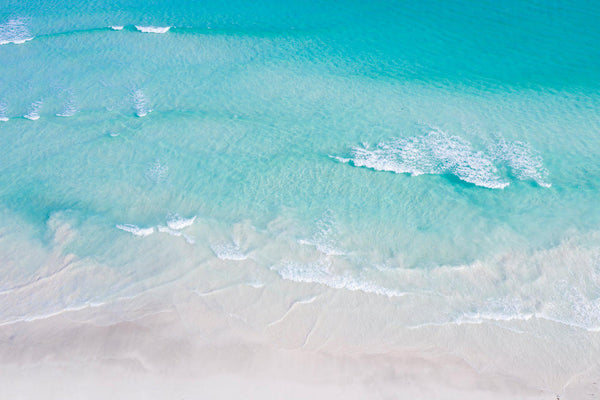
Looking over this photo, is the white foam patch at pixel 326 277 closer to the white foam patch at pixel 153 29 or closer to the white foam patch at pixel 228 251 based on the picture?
the white foam patch at pixel 228 251

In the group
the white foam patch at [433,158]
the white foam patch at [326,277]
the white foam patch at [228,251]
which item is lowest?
the white foam patch at [228,251]

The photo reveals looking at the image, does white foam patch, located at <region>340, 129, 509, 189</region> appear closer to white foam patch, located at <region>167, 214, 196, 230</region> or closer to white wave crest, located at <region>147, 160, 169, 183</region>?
white foam patch, located at <region>167, 214, 196, 230</region>

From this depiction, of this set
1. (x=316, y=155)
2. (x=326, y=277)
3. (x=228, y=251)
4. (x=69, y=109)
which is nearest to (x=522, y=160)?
(x=316, y=155)

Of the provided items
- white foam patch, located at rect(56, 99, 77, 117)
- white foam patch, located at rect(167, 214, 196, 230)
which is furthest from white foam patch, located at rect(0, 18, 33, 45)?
white foam patch, located at rect(167, 214, 196, 230)

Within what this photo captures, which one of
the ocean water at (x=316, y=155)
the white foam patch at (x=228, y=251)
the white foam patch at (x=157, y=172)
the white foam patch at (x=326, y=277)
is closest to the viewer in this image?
the white foam patch at (x=326, y=277)

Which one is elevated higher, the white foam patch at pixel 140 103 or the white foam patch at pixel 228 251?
the white foam patch at pixel 140 103

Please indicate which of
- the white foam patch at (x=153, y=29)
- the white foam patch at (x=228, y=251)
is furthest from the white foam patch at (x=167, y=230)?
the white foam patch at (x=153, y=29)

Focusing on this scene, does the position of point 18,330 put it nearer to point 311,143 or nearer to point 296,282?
point 296,282
